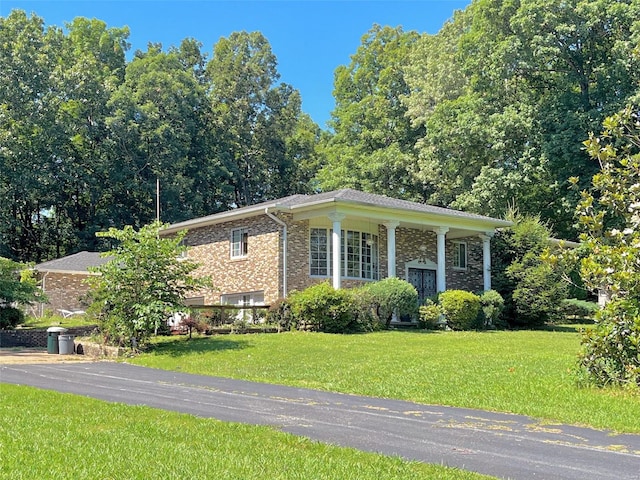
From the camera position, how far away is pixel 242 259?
24.9 m

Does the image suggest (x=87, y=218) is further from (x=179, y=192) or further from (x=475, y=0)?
(x=475, y=0)

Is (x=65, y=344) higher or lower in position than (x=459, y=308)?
lower

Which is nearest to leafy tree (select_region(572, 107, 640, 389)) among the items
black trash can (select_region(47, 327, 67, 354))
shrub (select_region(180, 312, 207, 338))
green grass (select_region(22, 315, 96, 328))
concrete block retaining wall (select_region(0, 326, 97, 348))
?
Answer: shrub (select_region(180, 312, 207, 338))

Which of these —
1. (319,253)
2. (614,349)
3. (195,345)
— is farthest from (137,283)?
(614,349)

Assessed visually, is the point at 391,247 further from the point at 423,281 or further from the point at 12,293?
the point at 12,293

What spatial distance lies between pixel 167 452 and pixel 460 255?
23905 millimetres

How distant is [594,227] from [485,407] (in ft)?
14.2

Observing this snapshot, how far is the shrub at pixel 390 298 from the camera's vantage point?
22406 millimetres

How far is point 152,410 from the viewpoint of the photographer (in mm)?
8852

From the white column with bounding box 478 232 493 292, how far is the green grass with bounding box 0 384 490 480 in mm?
20433

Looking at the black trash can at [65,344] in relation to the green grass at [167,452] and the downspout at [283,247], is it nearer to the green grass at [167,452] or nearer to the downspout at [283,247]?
the downspout at [283,247]

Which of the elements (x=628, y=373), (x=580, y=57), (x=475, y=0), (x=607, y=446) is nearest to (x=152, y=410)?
(x=607, y=446)

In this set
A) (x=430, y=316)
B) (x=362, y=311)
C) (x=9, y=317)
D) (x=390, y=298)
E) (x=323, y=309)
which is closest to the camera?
(x=323, y=309)

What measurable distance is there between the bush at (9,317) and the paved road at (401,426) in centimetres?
1172
